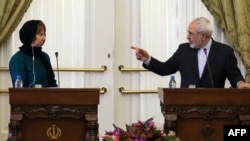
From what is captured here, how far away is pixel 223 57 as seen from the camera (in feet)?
12.2

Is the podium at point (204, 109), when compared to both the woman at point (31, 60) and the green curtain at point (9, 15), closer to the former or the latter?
the woman at point (31, 60)

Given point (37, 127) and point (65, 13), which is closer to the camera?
point (37, 127)

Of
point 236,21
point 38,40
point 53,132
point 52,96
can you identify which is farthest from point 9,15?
point 236,21

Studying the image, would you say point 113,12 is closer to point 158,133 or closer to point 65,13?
point 65,13

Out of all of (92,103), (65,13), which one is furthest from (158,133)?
(65,13)

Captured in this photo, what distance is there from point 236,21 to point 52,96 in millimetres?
2429

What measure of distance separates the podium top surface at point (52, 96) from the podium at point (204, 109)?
0.57m

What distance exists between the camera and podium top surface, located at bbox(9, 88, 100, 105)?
329cm

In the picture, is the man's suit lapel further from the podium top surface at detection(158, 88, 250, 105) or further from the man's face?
the podium top surface at detection(158, 88, 250, 105)

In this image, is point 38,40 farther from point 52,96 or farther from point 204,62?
point 204,62

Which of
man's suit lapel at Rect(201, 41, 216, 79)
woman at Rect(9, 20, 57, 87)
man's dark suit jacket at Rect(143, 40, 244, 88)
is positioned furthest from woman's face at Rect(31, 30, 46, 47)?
man's suit lapel at Rect(201, 41, 216, 79)

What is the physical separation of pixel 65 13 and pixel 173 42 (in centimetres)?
123

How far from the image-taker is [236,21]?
16.0ft

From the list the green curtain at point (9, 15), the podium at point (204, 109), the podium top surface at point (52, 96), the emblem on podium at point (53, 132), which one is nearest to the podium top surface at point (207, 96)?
the podium at point (204, 109)
